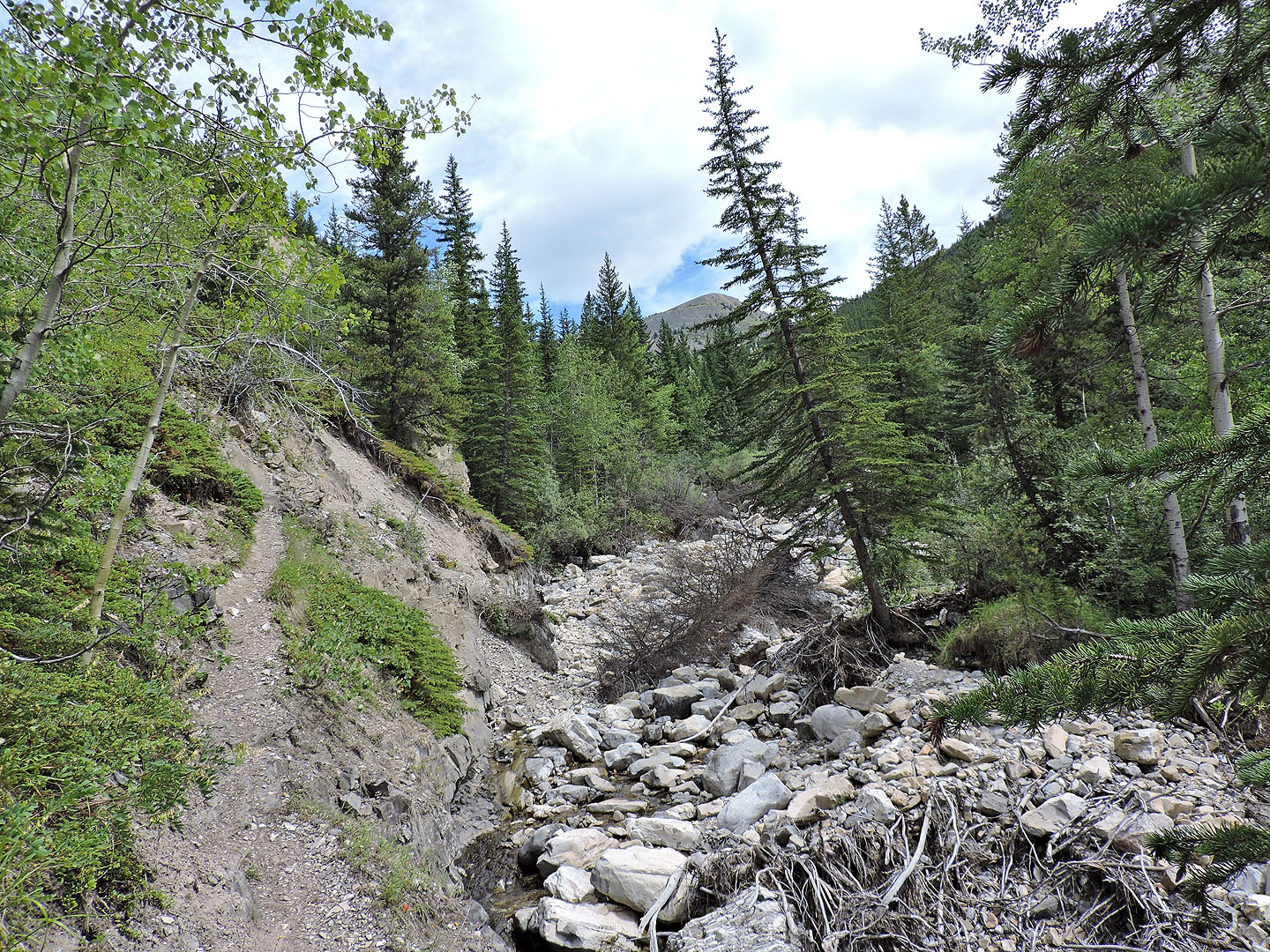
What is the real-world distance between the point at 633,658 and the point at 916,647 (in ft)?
20.2

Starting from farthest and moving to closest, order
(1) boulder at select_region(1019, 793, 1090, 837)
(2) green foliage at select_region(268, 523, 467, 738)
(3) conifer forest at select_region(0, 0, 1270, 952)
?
(2) green foliage at select_region(268, 523, 467, 738) → (1) boulder at select_region(1019, 793, 1090, 837) → (3) conifer forest at select_region(0, 0, 1270, 952)

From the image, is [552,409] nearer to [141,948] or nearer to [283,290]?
[283,290]

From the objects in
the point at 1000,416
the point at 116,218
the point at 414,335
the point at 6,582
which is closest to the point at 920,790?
the point at 6,582

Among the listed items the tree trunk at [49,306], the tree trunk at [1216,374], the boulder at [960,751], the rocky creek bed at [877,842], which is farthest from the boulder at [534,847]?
the tree trunk at [1216,374]

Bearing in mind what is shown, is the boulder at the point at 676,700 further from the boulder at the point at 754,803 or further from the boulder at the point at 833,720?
the boulder at the point at 754,803

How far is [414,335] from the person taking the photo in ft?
60.2

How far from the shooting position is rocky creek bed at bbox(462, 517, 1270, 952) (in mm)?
4375

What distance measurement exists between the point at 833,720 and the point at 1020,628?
320cm

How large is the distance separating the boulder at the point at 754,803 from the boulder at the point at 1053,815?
245 cm

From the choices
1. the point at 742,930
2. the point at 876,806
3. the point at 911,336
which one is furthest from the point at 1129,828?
the point at 911,336

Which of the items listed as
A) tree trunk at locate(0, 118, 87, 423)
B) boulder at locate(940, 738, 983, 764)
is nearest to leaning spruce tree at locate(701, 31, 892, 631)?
boulder at locate(940, 738, 983, 764)

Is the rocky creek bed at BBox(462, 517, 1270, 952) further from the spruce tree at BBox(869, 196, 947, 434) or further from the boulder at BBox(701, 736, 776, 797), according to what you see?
the spruce tree at BBox(869, 196, 947, 434)

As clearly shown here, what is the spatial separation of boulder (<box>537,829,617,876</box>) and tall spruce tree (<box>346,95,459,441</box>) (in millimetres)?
14213

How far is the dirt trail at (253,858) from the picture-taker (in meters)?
4.02
